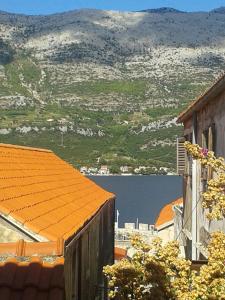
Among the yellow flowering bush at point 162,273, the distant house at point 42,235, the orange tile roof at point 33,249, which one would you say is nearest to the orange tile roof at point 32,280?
the distant house at point 42,235

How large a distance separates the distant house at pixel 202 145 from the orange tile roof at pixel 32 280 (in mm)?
5469

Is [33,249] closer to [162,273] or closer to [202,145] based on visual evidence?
[162,273]

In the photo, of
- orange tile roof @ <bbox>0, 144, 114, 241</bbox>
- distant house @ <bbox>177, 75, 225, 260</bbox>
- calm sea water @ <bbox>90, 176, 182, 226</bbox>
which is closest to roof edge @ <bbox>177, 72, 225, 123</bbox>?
distant house @ <bbox>177, 75, 225, 260</bbox>

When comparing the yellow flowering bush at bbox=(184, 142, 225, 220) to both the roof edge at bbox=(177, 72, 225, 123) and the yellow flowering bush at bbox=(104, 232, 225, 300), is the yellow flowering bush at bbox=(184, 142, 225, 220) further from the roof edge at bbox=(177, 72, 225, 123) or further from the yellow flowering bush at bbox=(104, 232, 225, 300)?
the roof edge at bbox=(177, 72, 225, 123)

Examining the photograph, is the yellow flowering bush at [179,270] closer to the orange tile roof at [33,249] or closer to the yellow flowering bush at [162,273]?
the yellow flowering bush at [162,273]

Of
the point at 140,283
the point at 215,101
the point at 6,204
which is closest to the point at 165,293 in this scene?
the point at 140,283

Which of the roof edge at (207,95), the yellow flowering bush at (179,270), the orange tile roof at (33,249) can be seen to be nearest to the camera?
the yellow flowering bush at (179,270)

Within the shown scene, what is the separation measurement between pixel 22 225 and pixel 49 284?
5.00 feet

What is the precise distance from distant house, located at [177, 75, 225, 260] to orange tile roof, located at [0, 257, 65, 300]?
5.47 meters

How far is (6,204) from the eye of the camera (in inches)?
366

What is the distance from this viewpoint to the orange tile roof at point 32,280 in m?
7.35

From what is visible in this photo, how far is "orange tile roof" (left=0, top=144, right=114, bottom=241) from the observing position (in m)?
9.27

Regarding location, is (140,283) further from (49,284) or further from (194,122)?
(194,122)

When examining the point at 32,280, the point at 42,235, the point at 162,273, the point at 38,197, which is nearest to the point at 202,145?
the point at 38,197
